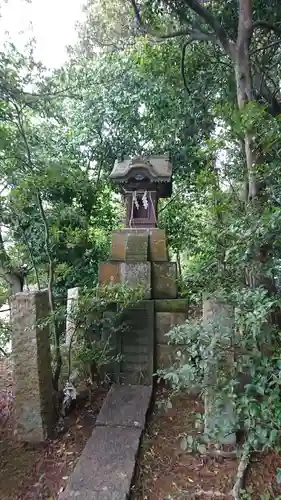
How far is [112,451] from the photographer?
2385mm

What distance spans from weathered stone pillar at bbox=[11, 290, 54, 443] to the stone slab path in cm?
44

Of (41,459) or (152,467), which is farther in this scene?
(41,459)

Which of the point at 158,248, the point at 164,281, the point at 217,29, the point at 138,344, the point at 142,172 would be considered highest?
the point at 217,29

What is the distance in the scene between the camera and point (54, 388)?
2.95 meters

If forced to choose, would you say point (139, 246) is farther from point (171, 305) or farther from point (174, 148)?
point (174, 148)

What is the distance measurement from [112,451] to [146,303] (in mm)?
1554

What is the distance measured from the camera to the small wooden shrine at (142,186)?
423cm

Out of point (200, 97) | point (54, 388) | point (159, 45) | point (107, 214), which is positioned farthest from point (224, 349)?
point (107, 214)

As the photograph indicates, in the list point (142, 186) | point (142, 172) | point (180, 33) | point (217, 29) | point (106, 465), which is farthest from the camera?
point (142, 186)

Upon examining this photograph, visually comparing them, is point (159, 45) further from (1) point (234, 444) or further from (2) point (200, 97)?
(1) point (234, 444)

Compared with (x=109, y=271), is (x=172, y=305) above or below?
below

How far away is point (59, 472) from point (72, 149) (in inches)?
226

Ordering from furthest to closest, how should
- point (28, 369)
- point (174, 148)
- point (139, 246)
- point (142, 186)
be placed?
point (174, 148), point (142, 186), point (139, 246), point (28, 369)

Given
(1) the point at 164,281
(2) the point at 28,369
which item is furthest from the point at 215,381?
(1) the point at 164,281
